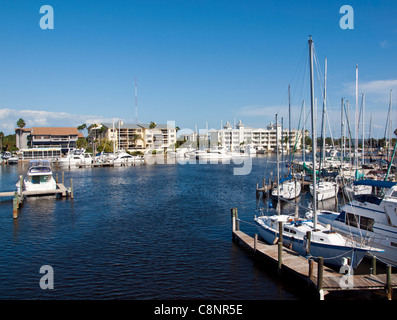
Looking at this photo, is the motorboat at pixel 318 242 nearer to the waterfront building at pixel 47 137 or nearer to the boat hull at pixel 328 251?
the boat hull at pixel 328 251

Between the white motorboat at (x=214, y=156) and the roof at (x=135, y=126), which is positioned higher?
the roof at (x=135, y=126)

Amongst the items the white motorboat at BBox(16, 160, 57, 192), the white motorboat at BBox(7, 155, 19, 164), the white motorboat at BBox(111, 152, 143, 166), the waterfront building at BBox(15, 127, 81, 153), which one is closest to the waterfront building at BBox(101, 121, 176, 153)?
the waterfront building at BBox(15, 127, 81, 153)

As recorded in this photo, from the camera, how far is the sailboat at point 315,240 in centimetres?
2075

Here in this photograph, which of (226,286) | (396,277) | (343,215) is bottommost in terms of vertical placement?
(226,286)

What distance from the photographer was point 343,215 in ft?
82.1

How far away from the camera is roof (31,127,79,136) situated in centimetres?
13862

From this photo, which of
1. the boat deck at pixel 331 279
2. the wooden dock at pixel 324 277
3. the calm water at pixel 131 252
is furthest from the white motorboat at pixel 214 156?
the boat deck at pixel 331 279

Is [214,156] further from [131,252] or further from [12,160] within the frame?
[131,252]

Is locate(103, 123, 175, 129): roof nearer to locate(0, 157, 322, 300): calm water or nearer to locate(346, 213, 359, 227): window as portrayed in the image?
locate(0, 157, 322, 300): calm water

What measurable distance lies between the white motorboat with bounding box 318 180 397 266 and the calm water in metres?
7.11

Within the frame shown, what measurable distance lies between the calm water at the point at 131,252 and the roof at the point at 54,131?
338ft

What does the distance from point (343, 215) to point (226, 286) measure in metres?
10.9
